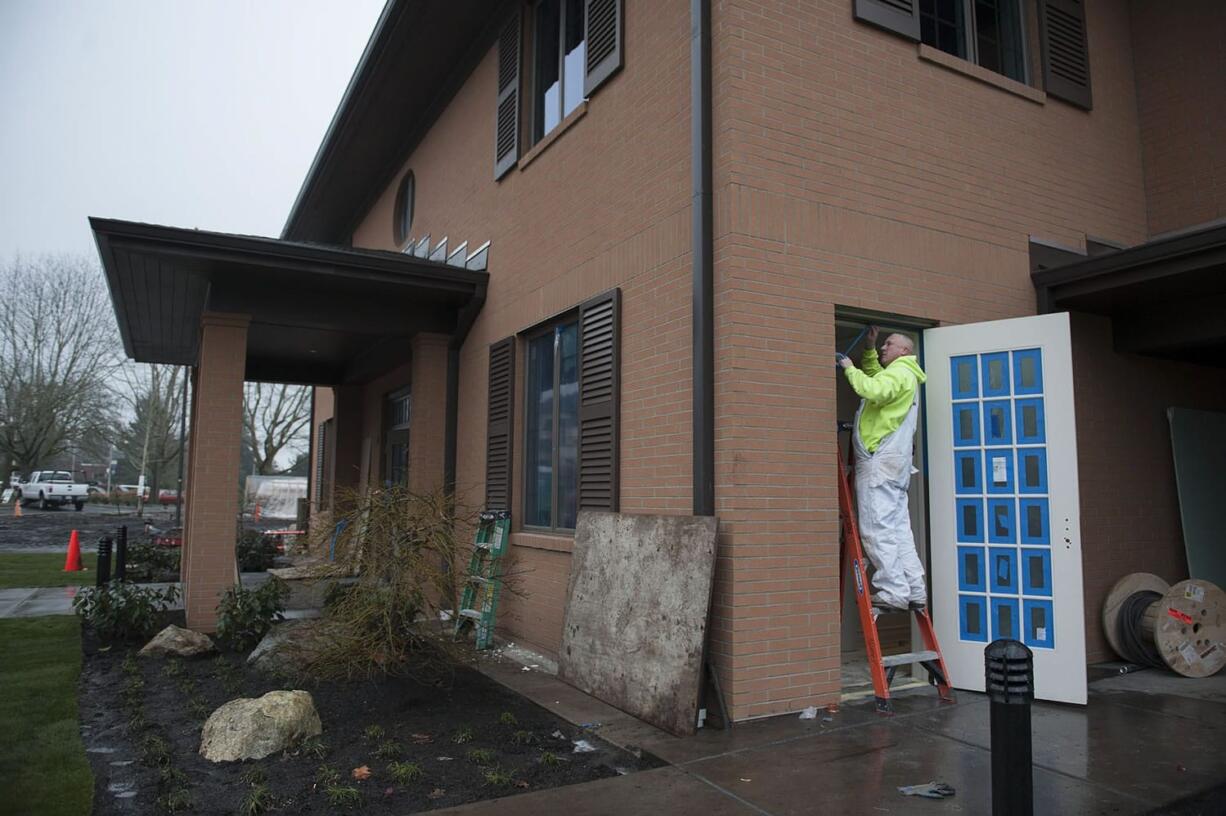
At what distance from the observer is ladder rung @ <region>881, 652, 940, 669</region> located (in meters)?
5.68

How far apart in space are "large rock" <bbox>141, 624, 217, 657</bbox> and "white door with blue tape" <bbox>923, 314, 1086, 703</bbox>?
6.54 metres

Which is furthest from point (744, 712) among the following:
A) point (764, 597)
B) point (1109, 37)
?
point (1109, 37)

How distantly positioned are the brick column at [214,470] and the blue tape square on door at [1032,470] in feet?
24.3

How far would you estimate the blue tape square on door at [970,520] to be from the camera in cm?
612

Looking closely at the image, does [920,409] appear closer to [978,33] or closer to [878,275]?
[878,275]

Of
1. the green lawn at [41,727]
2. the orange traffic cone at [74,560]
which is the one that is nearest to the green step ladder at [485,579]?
the green lawn at [41,727]

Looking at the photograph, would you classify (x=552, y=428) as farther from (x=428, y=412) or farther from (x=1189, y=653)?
(x=1189, y=653)

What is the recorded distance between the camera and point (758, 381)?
5547 millimetres

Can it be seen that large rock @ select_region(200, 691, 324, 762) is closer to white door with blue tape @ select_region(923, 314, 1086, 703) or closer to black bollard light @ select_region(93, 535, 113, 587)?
white door with blue tape @ select_region(923, 314, 1086, 703)

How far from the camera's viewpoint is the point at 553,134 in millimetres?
A: 8336

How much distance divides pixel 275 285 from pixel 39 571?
35.0 feet

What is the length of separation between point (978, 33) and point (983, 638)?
17.3ft

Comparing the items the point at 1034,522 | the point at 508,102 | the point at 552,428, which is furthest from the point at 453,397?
the point at 1034,522

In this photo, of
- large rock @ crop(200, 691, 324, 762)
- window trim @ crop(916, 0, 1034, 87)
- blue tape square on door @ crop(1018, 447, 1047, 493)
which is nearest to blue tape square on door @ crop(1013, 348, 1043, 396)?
blue tape square on door @ crop(1018, 447, 1047, 493)
